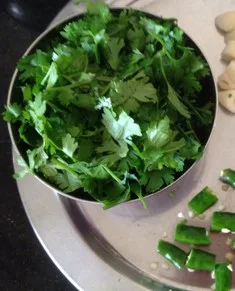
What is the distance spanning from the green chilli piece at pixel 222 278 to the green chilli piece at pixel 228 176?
16 centimetres

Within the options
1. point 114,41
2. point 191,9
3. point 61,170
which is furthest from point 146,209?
point 191,9

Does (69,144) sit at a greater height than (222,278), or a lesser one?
greater

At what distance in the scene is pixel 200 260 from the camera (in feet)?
2.80

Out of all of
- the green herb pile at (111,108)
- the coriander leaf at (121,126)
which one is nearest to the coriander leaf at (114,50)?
the green herb pile at (111,108)

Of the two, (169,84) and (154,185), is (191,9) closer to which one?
(169,84)

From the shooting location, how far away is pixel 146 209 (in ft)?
3.00

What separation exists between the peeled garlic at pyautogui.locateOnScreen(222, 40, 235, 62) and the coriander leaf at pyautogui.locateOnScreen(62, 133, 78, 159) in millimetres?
419

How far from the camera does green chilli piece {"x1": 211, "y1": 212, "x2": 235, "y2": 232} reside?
0.87 m

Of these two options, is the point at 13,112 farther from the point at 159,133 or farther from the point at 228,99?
the point at 228,99

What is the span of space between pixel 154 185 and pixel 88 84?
0.20m

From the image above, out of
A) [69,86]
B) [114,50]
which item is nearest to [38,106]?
[69,86]

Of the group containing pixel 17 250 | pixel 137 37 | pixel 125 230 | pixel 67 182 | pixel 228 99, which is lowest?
pixel 17 250

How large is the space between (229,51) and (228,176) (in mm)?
259

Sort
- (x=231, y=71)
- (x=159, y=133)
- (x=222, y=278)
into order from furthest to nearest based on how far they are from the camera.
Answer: (x=231, y=71) < (x=222, y=278) < (x=159, y=133)
